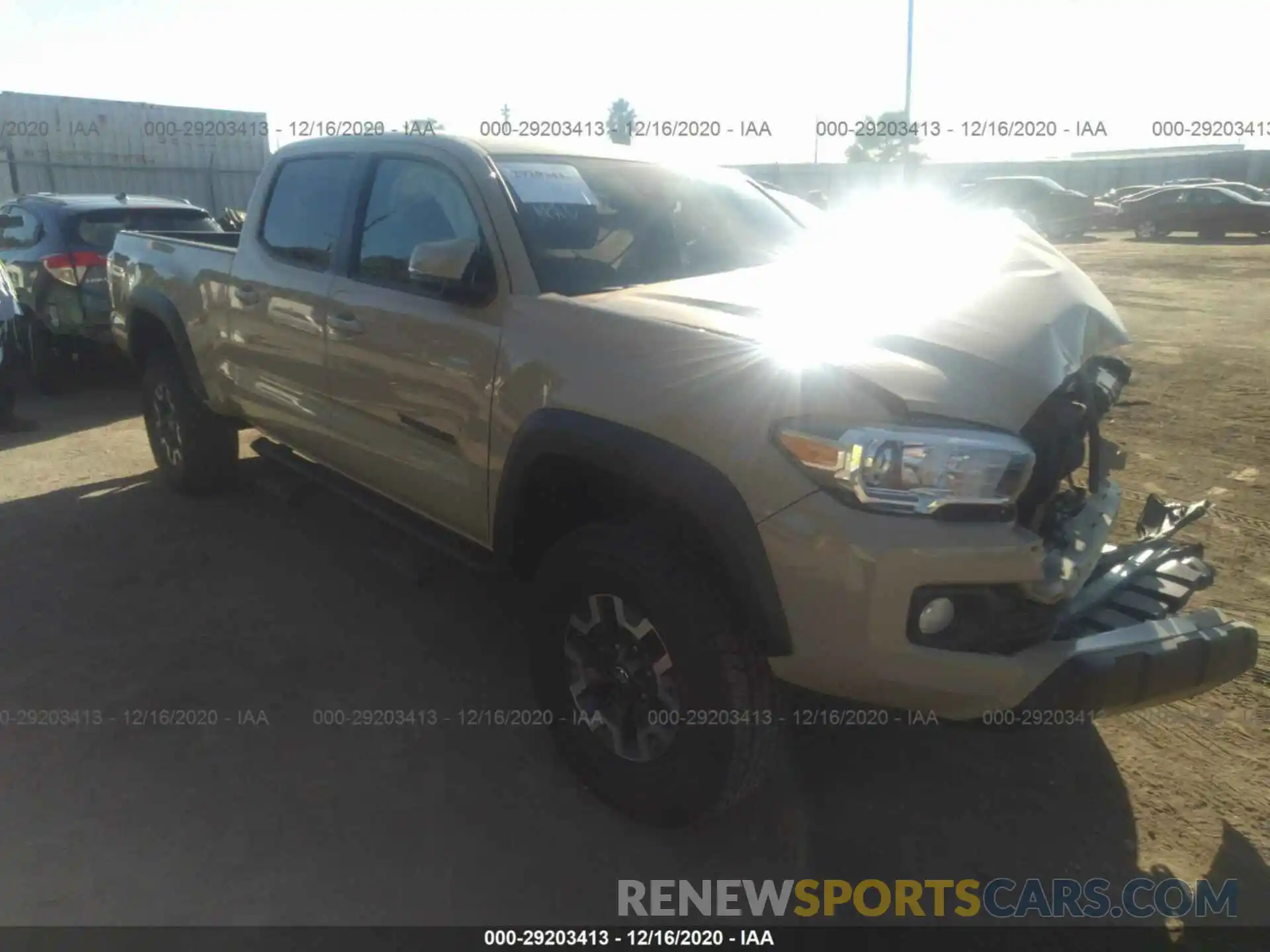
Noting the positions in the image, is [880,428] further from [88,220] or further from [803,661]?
[88,220]

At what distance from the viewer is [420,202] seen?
140 inches

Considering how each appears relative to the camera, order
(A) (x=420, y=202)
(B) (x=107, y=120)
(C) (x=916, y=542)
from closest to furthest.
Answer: (C) (x=916, y=542) → (A) (x=420, y=202) → (B) (x=107, y=120)

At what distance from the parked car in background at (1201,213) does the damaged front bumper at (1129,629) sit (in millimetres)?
24473

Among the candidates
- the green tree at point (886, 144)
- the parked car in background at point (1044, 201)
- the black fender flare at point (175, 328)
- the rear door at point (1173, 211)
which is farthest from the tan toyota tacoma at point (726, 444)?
the rear door at point (1173, 211)

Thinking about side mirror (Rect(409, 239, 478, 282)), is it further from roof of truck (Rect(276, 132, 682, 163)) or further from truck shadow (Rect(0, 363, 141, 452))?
truck shadow (Rect(0, 363, 141, 452))

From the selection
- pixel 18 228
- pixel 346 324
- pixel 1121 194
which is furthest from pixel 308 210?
pixel 1121 194

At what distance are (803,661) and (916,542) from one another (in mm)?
408

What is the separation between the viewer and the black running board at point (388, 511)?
336 cm

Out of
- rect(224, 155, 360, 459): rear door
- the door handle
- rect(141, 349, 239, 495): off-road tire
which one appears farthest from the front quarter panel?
rect(141, 349, 239, 495): off-road tire

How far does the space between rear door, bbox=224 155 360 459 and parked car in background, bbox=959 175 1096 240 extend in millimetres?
23227

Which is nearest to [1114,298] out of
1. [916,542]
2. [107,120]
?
[916,542]

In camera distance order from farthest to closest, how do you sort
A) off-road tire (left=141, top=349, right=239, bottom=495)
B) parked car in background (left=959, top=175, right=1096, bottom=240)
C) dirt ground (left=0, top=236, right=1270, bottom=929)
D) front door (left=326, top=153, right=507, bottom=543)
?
1. parked car in background (left=959, top=175, right=1096, bottom=240)
2. off-road tire (left=141, top=349, right=239, bottom=495)
3. front door (left=326, top=153, right=507, bottom=543)
4. dirt ground (left=0, top=236, right=1270, bottom=929)

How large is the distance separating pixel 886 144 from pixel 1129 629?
4567 centimetres

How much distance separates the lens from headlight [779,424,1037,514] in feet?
7.06
